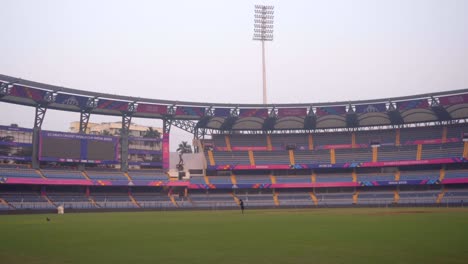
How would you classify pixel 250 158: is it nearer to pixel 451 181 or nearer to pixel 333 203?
pixel 333 203

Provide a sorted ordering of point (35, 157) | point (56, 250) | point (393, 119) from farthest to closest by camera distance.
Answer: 1. point (393, 119)
2. point (35, 157)
3. point (56, 250)

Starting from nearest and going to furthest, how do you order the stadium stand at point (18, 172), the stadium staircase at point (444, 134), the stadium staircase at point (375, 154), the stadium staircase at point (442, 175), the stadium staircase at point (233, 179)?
the stadium stand at point (18, 172)
the stadium staircase at point (442, 175)
the stadium staircase at point (444, 134)
the stadium staircase at point (375, 154)
the stadium staircase at point (233, 179)

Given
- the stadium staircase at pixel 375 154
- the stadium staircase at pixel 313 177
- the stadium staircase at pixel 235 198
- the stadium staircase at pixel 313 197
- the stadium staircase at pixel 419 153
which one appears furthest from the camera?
the stadium staircase at pixel 313 177

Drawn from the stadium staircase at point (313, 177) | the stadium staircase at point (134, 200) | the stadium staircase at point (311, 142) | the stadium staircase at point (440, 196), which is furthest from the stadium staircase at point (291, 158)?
the stadium staircase at point (134, 200)

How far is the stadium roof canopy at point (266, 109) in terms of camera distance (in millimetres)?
74062

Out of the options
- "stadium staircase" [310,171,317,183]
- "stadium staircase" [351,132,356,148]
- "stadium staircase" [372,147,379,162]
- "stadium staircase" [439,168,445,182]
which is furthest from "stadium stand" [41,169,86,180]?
"stadium staircase" [439,168,445,182]

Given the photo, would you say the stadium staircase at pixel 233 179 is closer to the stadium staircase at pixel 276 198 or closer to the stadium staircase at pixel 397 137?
the stadium staircase at pixel 276 198

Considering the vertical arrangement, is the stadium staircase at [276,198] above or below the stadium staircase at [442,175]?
below

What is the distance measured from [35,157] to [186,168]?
93.0 ft

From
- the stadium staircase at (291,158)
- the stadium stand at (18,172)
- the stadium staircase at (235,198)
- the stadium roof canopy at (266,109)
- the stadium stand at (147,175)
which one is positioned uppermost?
the stadium roof canopy at (266,109)

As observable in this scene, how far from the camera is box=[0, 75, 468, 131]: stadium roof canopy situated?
74062 millimetres

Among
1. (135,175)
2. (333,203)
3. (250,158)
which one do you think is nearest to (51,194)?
(135,175)

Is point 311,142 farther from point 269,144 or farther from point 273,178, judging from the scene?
point 273,178

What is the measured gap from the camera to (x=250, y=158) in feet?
304
